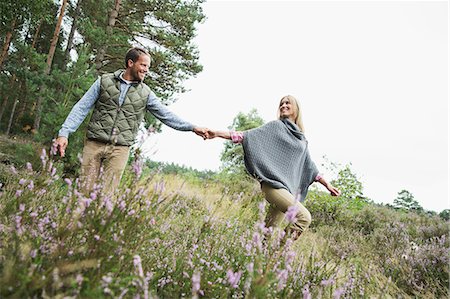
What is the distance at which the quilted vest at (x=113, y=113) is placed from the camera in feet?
10.4

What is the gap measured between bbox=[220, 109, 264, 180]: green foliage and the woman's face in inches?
453

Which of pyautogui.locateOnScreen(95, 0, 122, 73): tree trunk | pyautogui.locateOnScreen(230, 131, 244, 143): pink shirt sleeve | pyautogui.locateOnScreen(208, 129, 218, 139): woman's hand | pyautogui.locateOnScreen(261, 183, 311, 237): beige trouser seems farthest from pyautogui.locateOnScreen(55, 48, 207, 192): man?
pyautogui.locateOnScreen(95, 0, 122, 73): tree trunk

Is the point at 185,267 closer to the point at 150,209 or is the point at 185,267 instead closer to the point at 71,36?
A: the point at 150,209

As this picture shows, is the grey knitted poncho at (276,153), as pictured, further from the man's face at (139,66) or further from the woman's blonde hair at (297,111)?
the man's face at (139,66)

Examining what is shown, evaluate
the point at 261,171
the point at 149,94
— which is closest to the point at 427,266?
the point at 261,171

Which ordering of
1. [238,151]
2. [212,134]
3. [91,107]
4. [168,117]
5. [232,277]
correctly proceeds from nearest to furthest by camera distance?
1. [232,277]
2. [91,107]
3. [168,117]
4. [212,134]
5. [238,151]

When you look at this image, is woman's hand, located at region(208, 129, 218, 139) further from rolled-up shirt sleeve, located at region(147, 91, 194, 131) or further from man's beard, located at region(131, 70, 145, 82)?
man's beard, located at region(131, 70, 145, 82)

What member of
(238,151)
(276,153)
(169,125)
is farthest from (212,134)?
(238,151)

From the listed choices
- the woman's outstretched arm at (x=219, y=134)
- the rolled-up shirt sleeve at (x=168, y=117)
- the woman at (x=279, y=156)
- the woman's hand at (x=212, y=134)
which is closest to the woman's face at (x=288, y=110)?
the woman at (x=279, y=156)

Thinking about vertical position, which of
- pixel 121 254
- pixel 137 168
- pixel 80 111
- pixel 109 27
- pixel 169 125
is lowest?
pixel 121 254

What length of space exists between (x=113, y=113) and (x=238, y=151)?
46.0ft

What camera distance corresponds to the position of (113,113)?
3.19m

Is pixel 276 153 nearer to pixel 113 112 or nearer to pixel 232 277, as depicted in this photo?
pixel 113 112

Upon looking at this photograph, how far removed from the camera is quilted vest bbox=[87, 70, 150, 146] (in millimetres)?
3156
